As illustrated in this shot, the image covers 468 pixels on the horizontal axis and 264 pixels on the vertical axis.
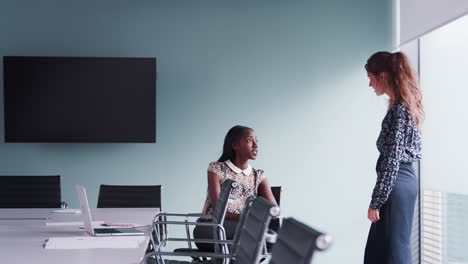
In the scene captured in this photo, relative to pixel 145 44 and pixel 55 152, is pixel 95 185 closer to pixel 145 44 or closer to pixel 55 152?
pixel 55 152

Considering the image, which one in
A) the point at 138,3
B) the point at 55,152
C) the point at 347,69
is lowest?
the point at 55,152

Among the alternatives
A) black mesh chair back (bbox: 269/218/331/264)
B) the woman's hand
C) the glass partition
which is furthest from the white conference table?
the glass partition

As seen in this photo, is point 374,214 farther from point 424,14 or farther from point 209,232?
point 424,14

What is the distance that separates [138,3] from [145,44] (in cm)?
40

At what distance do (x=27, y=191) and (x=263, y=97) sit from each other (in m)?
2.37

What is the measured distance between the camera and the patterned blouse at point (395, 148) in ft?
12.6

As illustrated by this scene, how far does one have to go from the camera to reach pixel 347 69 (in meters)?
6.55

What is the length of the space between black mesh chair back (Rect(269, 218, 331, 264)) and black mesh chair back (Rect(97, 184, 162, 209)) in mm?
3514

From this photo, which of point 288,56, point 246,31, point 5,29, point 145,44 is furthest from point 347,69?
point 5,29

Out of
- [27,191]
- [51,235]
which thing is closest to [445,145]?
A: [27,191]

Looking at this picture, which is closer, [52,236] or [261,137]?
[52,236]

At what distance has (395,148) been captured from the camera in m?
3.86

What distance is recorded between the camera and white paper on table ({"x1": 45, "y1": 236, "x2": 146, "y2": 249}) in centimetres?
282

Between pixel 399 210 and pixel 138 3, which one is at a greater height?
pixel 138 3
